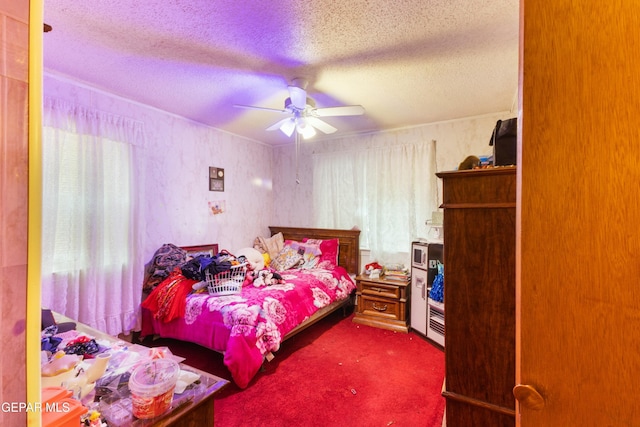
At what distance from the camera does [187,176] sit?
346 cm

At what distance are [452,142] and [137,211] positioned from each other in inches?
143

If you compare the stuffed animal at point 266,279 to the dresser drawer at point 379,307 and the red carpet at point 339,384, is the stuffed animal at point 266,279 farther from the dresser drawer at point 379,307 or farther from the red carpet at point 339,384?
the dresser drawer at point 379,307

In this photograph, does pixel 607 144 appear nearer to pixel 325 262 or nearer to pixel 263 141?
pixel 325 262

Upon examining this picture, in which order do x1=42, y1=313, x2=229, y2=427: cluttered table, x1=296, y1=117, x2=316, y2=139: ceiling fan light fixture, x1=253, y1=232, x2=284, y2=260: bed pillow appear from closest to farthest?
1. x1=42, y1=313, x2=229, y2=427: cluttered table
2. x1=296, y1=117, x2=316, y2=139: ceiling fan light fixture
3. x1=253, y1=232, x2=284, y2=260: bed pillow

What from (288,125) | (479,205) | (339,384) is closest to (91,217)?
(288,125)

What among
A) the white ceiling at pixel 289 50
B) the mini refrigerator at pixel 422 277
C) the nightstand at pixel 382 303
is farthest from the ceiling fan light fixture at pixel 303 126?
the nightstand at pixel 382 303

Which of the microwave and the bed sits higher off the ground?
the microwave

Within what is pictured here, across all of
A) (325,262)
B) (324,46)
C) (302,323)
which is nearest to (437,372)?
(302,323)

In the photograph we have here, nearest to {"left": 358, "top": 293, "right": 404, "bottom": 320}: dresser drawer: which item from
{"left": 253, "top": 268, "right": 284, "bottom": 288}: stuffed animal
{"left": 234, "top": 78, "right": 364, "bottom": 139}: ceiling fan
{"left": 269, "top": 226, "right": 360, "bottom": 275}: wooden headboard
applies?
{"left": 269, "top": 226, "right": 360, "bottom": 275}: wooden headboard

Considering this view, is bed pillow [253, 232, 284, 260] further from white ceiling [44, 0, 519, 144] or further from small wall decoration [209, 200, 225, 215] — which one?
white ceiling [44, 0, 519, 144]

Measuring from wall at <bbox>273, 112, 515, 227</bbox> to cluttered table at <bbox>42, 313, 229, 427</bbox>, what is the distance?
3.26m

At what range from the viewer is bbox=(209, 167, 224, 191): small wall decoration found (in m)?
3.76

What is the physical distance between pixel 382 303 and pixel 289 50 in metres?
2.89

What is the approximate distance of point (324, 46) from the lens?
1.92 m
